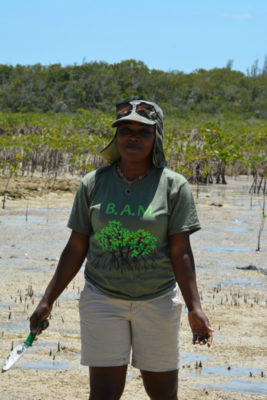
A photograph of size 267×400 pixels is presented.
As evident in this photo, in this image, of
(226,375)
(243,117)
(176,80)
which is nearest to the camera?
(226,375)

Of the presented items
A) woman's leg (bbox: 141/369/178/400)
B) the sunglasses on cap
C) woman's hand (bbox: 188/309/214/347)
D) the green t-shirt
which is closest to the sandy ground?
woman's leg (bbox: 141/369/178/400)

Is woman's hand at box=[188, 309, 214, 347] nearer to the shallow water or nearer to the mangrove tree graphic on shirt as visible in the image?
the mangrove tree graphic on shirt

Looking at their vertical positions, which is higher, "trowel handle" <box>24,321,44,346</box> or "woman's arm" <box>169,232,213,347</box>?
"woman's arm" <box>169,232,213,347</box>

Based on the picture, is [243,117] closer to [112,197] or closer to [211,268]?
[211,268]

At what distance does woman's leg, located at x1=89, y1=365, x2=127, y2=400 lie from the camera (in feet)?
8.52

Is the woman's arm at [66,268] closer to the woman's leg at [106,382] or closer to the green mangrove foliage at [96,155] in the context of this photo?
the woman's leg at [106,382]

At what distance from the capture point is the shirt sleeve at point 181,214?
105 inches

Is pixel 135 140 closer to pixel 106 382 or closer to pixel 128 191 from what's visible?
pixel 128 191

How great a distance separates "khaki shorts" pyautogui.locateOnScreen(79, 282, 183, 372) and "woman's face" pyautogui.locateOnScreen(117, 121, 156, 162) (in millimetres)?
516

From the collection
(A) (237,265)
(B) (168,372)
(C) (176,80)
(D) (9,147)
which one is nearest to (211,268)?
(A) (237,265)

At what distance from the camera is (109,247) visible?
2641 millimetres

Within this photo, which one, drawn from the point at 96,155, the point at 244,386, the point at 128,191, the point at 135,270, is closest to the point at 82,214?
the point at 128,191

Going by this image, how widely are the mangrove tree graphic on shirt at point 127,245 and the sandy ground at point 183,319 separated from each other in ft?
4.14

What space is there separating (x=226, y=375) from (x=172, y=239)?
1629 mm
